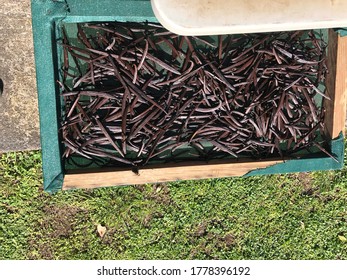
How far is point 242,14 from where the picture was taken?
4.14 feet

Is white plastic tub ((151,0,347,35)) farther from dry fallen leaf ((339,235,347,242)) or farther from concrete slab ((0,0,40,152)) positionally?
dry fallen leaf ((339,235,347,242))

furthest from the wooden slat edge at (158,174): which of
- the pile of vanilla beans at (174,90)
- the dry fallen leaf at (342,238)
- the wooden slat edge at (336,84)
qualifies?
the dry fallen leaf at (342,238)

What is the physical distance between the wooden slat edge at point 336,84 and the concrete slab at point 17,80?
156cm

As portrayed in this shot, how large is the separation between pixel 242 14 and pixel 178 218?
1.70m

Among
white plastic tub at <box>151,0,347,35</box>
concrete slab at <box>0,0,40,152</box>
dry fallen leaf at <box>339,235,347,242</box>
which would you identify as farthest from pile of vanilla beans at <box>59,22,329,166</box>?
dry fallen leaf at <box>339,235,347,242</box>

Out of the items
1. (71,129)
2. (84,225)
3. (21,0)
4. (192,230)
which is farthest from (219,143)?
(21,0)

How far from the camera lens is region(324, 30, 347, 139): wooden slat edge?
1.93m

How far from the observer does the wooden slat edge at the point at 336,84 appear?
193 centimetres

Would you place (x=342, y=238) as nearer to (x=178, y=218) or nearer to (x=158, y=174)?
(x=178, y=218)

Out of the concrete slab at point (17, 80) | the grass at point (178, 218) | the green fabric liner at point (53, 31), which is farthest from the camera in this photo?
the grass at point (178, 218)

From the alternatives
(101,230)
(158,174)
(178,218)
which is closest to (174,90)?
(158,174)

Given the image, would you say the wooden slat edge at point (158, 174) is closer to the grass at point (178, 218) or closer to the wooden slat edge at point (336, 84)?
the wooden slat edge at point (336, 84)
